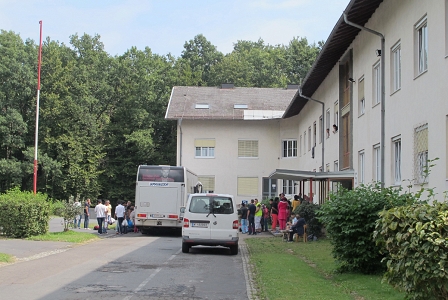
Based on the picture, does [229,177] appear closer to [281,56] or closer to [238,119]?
[238,119]

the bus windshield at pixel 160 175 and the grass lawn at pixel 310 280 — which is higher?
the bus windshield at pixel 160 175

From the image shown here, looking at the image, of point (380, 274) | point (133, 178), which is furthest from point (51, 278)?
point (133, 178)

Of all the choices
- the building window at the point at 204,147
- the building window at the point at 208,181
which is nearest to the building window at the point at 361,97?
the building window at the point at 204,147

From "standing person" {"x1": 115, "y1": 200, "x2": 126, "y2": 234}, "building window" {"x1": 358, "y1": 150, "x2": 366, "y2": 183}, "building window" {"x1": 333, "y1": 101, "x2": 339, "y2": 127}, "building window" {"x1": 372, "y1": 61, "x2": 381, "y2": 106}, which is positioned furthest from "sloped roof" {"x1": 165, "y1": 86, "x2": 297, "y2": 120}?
"building window" {"x1": 372, "y1": 61, "x2": 381, "y2": 106}

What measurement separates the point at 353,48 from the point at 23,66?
39.1 metres

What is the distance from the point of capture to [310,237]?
2506 centimetres

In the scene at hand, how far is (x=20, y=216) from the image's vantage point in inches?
917

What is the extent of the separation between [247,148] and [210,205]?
99.9 feet

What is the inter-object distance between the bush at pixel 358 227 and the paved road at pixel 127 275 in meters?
2.24

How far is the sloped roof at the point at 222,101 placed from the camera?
163ft

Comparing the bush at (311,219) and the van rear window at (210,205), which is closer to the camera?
the van rear window at (210,205)

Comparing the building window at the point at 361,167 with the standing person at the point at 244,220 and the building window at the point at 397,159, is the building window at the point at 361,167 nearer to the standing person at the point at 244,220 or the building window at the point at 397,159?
the building window at the point at 397,159

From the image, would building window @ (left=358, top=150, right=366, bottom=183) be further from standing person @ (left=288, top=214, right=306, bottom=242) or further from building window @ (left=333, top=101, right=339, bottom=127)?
building window @ (left=333, top=101, right=339, bottom=127)

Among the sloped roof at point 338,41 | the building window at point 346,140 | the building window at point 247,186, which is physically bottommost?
the building window at point 247,186
